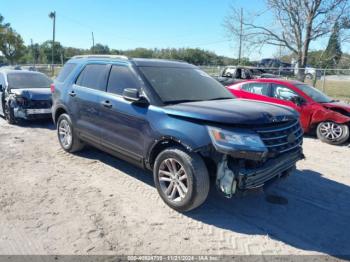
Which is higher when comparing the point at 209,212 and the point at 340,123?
the point at 340,123

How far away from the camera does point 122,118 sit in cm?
460

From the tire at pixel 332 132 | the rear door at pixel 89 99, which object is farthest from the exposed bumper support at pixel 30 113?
the tire at pixel 332 132

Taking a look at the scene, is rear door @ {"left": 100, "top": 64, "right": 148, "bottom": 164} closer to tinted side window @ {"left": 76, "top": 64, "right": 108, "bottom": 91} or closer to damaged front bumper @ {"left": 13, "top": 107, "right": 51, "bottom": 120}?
tinted side window @ {"left": 76, "top": 64, "right": 108, "bottom": 91}

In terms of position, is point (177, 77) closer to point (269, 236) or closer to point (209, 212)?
point (209, 212)

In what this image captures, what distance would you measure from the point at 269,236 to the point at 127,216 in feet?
5.42

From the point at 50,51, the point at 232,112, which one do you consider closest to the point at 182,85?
the point at 232,112

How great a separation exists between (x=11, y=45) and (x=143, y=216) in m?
58.6

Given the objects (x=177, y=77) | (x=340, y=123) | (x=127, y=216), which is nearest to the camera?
(x=127, y=216)

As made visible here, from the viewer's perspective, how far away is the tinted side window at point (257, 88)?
28.8 ft

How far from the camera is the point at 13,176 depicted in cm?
511

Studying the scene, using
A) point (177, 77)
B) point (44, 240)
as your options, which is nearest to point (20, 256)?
point (44, 240)

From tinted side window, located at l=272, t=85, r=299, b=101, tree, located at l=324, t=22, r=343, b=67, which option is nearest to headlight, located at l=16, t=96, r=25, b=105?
tinted side window, located at l=272, t=85, r=299, b=101

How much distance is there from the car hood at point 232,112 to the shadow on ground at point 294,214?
2.91 feet

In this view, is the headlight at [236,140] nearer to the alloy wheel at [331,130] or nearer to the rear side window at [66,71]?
the rear side window at [66,71]
